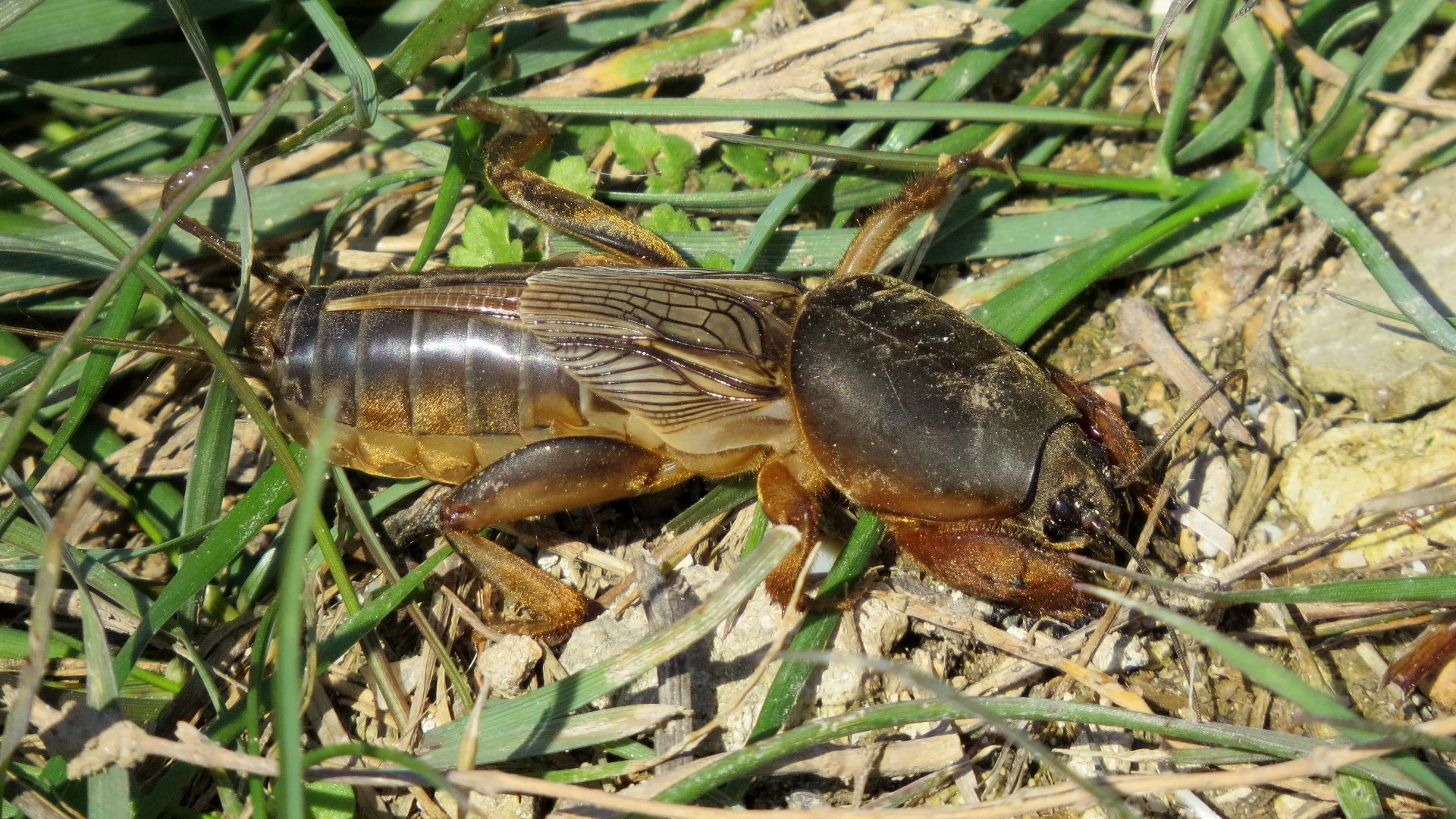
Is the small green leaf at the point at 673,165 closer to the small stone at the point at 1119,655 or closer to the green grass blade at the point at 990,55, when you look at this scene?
the green grass blade at the point at 990,55

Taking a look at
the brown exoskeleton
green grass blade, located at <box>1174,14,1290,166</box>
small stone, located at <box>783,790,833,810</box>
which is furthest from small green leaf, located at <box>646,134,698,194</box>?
small stone, located at <box>783,790,833,810</box>

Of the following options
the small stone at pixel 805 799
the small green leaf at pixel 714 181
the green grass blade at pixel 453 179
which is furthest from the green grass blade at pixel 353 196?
the small stone at pixel 805 799

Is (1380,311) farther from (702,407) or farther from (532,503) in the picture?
(532,503)

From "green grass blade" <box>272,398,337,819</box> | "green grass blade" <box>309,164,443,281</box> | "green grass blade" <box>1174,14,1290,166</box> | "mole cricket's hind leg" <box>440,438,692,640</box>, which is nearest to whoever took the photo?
"green grass blade" <box>272,398,337,819</box>

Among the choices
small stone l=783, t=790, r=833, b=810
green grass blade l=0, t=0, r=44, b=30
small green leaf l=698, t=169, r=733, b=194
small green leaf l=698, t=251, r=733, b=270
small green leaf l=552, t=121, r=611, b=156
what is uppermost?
green grass blade l=0, t=0, r=44, b=30

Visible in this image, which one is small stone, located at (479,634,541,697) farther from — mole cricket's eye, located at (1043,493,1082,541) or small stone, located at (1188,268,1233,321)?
small stone, located at (1188,268,1233,321)

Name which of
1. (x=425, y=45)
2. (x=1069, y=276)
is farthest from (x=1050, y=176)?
(x=425, y=45)

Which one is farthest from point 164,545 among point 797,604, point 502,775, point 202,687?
point 797,604
